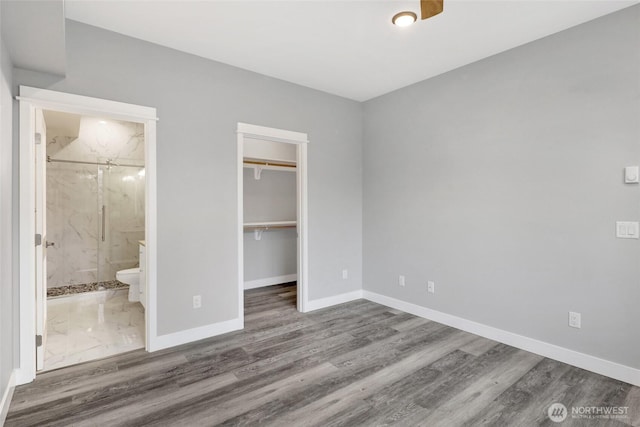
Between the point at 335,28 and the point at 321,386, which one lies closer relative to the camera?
the point at 321,386

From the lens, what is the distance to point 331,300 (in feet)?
13.8

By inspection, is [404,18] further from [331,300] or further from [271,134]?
[331,300]

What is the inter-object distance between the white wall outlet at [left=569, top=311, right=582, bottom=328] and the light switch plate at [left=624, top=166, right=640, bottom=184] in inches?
43.3

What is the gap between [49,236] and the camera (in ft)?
15.8

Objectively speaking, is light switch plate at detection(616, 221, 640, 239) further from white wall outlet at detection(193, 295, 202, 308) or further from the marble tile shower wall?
the marble tile shower wall

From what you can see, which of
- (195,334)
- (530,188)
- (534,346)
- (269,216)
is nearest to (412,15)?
(530,188)

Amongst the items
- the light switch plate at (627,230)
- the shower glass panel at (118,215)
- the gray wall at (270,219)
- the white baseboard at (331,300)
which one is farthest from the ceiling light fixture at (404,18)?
the shower glass panel at (118,215)

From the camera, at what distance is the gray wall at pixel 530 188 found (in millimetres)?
2406

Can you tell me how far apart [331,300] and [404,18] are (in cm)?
319

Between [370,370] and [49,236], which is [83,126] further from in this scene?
[370,370]

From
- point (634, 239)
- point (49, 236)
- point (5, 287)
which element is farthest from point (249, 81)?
point (49, 236)

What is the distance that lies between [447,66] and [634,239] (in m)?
2.21

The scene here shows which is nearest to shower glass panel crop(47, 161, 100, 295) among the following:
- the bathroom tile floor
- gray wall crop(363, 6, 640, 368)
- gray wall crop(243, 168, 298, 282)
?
the bathroom tile floor

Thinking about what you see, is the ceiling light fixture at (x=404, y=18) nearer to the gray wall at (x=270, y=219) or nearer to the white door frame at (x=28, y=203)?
the white door frame at (x=28, y=203)
